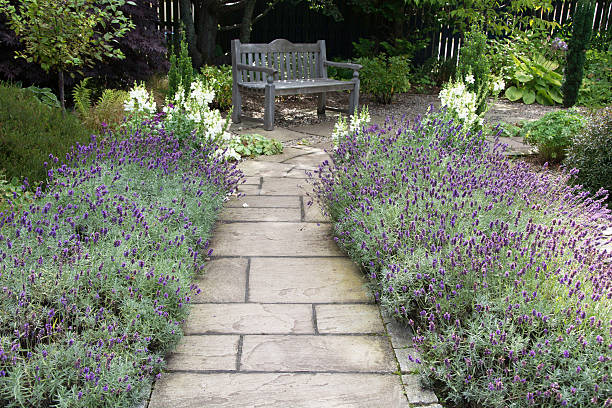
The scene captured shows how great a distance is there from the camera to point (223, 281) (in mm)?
3496

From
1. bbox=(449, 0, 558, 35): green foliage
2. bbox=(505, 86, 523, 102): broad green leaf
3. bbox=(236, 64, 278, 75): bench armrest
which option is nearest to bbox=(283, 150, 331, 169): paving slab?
bbox=(236, 64, 278, 75): bench armrest

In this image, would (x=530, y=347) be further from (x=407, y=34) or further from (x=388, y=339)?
(x=407, y=34)

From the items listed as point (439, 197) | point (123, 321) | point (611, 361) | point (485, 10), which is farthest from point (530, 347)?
point (485, 10)

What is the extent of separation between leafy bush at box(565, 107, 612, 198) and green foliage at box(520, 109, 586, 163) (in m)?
0.52

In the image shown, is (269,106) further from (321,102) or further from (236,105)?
(321,102)

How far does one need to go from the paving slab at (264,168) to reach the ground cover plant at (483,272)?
4.98ft

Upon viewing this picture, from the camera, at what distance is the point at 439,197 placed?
140 inches

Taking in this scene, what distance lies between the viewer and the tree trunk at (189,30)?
10.2 meters

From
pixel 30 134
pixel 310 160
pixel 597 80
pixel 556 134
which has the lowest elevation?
pixel 310 160

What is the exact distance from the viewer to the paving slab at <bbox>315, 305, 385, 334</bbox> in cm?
299

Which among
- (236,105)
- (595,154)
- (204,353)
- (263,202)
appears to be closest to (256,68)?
(236,105)

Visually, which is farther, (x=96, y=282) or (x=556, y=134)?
(x=556, y=134)

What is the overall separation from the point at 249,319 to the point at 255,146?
3854 mm

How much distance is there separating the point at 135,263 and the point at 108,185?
95 centimetres
